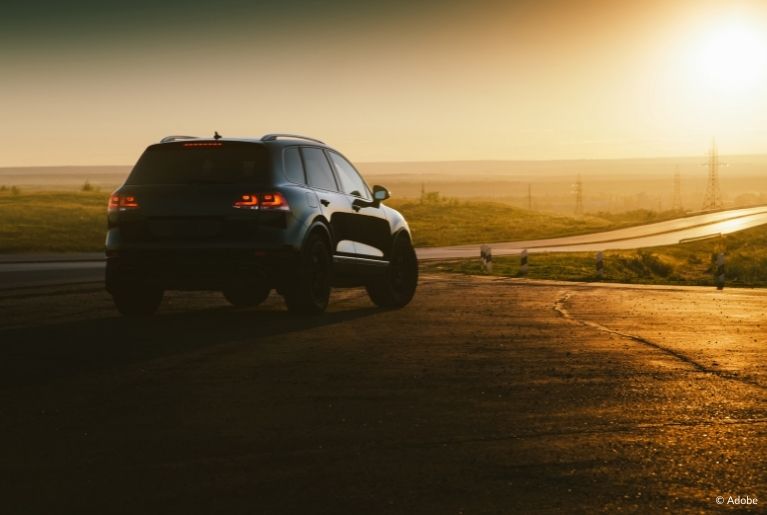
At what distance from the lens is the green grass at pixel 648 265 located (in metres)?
37.4

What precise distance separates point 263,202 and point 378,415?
5.94 metres

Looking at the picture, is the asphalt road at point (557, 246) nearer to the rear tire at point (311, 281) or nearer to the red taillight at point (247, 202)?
the rear tire at point (311, 281)

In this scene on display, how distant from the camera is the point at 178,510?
17.3 ft

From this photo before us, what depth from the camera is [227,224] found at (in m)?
13.2

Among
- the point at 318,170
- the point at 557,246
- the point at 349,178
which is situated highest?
the point at 318,170

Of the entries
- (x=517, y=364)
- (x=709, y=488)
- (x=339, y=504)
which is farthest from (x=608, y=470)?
(x=517, y=364)

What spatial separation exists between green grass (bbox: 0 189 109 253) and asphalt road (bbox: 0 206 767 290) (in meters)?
11.4

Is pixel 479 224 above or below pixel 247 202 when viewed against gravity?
below

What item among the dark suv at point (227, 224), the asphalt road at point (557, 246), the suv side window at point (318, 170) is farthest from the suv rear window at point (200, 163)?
the asphalt road at point (557, 246)

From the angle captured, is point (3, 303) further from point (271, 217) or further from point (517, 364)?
point (517, 364)

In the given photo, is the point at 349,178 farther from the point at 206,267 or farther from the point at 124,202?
the point at 124,202

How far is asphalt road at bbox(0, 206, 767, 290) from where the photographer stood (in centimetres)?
2909

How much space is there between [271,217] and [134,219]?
5.07 ft

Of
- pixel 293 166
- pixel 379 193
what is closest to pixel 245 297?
pixel 379 193
